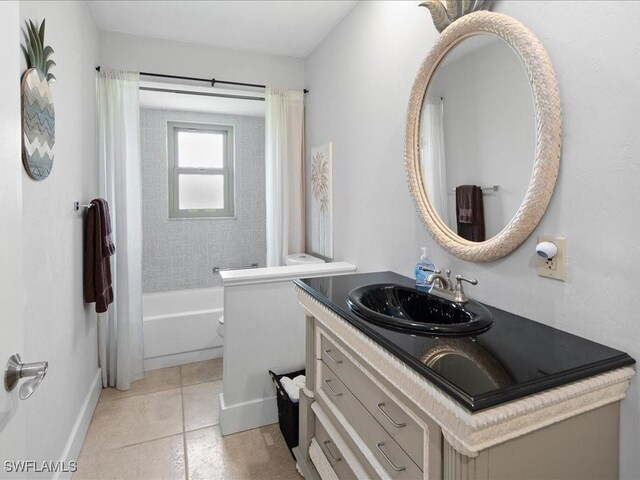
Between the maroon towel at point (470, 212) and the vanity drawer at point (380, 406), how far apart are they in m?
0.68

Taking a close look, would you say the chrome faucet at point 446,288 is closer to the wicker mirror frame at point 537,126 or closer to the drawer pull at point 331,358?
the wicker mirror frame at point 537,126

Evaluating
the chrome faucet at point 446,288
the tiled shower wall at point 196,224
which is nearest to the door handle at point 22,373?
the chrome faucet at point 446,288

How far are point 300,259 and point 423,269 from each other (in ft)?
4.64

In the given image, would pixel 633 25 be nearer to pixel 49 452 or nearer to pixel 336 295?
pixel 336 295

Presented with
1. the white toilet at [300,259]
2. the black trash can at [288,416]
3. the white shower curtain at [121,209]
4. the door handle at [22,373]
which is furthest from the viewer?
the white toilet at [300,259]

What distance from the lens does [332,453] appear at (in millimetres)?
1491

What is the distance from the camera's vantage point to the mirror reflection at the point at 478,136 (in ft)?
4.06

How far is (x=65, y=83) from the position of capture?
188cm

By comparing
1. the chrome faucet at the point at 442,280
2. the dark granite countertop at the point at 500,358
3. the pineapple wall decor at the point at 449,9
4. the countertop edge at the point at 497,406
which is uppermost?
the pineapple wall decor at the point at 449,9

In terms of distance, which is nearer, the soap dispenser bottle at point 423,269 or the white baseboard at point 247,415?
the soap dispenser bottle at point 423,269

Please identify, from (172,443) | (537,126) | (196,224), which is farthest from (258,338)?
(196,224)

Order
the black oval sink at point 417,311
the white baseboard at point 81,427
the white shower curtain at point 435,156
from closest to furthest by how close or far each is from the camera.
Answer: the black oval sink at point 417,311 → the white shower curtain at point 435,156 → the white baseboard at point 81,427

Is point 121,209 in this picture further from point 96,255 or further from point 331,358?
point 331,358

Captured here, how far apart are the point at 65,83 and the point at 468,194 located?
2050mm
